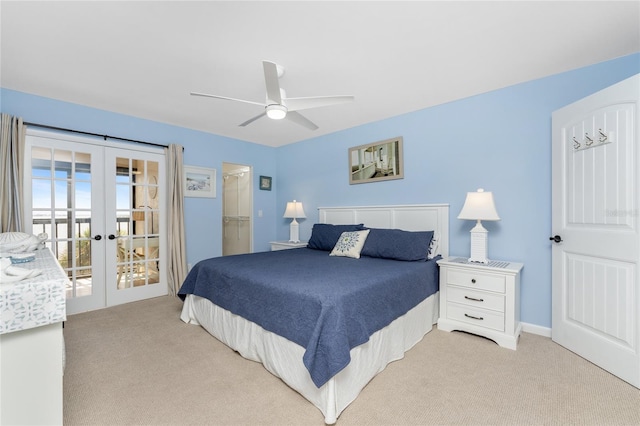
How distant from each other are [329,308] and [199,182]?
347 centimetres

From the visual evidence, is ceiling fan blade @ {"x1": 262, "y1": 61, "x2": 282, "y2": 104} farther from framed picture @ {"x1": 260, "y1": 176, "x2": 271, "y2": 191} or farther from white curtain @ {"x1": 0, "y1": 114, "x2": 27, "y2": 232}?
framed picture @ {"x1": 260, "y1": 176, "x2": 271, "y2": 191}

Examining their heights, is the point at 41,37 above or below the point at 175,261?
above

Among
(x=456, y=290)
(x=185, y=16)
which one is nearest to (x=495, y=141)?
(x=456, y=290)

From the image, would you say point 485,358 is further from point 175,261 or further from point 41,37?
point 41,37

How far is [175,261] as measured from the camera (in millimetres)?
3949

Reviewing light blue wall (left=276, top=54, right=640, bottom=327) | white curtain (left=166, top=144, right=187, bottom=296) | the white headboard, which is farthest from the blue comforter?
white curtain (left=166, top=144, right=187, bottom=296)

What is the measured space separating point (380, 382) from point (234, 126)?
3689mm

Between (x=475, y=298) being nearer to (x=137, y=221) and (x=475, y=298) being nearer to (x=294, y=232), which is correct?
(x=294, y=232)

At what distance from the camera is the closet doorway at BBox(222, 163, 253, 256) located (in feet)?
17.3

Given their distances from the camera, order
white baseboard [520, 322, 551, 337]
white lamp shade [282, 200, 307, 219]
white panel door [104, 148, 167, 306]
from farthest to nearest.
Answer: white lamp shade [282, 200, 307, 219], white panel door [104, 148, 167, 306], white baseboard [520, 322, 551, 337]

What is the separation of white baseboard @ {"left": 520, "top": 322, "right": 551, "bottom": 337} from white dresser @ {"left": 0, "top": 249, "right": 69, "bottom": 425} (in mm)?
3398

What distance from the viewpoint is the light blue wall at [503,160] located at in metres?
2.64

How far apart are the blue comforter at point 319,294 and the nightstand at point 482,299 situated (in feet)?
0.63

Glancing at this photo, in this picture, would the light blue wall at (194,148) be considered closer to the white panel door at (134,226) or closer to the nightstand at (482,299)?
the white panel door at (134,226)
